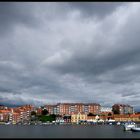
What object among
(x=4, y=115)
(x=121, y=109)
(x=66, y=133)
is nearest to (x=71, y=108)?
(x=121, y=109)

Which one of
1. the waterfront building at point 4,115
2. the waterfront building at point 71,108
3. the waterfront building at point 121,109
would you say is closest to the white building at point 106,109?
the waterfront building at point 121,109

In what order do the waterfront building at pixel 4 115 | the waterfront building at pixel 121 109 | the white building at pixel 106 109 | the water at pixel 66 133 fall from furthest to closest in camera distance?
the white building at pixel 106 109, the waterfront building at pixel 121 109, the waterfront building at pixel 4 115, the water at pixel 66 133

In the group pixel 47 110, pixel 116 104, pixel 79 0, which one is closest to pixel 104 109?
pixel 116 104

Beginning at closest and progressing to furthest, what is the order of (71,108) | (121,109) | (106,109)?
(71,108) → (121,109) → (106,109)

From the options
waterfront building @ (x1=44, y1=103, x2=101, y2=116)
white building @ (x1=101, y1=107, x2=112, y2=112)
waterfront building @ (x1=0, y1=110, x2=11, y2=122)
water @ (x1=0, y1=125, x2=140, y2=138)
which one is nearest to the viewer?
water @ (x1=0, y1=125, x2=140, y2=138)

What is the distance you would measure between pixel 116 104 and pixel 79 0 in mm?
128903

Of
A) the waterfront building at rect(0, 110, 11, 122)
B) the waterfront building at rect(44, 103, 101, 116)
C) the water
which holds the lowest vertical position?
the water

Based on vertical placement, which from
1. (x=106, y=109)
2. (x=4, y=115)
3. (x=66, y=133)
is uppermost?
(x=106, y=109)

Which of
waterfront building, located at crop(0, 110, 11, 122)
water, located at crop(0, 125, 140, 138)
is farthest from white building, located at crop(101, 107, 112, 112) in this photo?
water, located at crop(0, 125, 140, 138)

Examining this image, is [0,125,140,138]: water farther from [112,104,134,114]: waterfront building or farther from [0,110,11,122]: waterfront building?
[112,104,134,114]: waterfront building

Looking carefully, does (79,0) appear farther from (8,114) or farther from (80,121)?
(8,114)

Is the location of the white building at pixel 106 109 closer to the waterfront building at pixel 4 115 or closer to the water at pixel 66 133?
the waterfront building at pixel 4 115

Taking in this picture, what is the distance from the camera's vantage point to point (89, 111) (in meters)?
119

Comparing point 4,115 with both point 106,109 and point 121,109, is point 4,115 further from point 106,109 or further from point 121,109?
point 121,109
